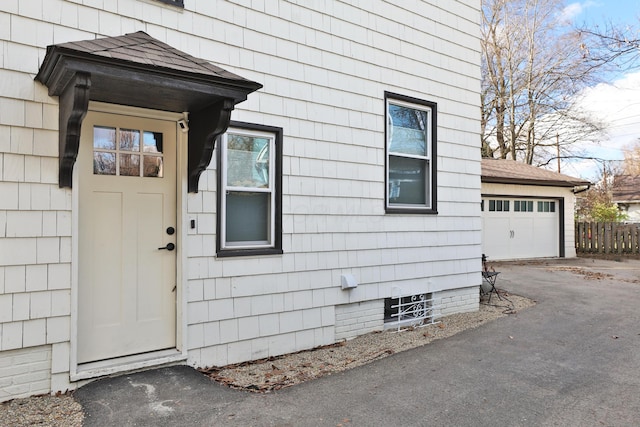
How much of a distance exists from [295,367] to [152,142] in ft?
8.64

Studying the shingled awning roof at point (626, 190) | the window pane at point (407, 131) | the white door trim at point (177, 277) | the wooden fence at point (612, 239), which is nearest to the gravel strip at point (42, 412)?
the white door trim at point (177, 277)

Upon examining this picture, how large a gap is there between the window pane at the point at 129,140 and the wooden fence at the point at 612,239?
15.9 meters

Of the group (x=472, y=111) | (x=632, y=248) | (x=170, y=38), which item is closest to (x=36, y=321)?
(x=170, y=38)

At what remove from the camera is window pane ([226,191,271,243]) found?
4.65 metres

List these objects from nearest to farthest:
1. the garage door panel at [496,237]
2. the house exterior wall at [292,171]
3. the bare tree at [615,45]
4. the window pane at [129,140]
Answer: the house exterior wall at [292,171]
the window pane at [129,140]
the bare tree at [615,45]
the garage door panel at [496,237]

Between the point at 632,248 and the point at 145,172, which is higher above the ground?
the point at 145,172

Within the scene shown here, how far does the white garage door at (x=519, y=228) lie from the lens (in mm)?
13344

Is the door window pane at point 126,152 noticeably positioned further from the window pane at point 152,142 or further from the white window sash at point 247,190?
the white window sash at point 247,190

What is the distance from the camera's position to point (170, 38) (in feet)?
13.7

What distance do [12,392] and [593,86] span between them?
2290 centimetres

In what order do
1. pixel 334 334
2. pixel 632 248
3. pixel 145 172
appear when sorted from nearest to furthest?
pixel 145 172, pixel 334 334, pixel 632 248

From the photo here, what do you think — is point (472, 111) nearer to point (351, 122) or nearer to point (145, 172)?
point (351, 122)

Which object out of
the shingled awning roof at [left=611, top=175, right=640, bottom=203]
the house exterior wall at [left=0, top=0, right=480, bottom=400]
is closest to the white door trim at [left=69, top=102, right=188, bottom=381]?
the house exterior wall at [left=0, top=0, right=480, bottom=400]

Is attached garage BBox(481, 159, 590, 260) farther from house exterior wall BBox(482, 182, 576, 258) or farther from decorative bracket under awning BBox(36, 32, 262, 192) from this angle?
decorative bracket under awning BBox(36, 32, 262, 192)
